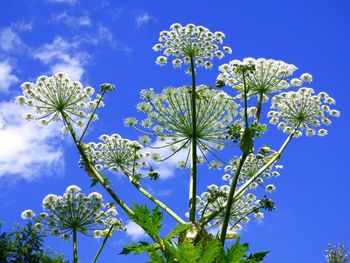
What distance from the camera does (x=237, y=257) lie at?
181 inches

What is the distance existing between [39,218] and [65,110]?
240cm

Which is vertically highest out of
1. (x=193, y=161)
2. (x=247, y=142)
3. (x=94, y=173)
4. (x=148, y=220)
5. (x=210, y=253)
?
(x=94, y=173)

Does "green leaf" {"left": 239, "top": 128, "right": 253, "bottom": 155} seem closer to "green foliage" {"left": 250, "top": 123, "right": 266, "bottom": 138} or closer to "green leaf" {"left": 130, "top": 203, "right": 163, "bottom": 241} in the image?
"green foliage" {"left": 250, "top": 123, "right": 266, "bottom": 138}

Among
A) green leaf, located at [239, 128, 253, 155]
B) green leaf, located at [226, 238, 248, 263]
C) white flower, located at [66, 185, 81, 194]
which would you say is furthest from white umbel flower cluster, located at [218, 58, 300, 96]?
green leaf, located at [226, 238, 248, 263]

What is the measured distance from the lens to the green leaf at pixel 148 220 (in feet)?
17.1

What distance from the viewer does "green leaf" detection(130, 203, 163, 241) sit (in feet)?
17.1

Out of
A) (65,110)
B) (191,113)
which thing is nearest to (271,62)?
(191,113)

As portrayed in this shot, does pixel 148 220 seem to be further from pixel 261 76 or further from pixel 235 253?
pixel 261 76

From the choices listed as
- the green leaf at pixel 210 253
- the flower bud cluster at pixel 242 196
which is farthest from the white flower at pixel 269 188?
the green leaf at pixel 210 253

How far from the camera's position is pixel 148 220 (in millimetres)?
5211

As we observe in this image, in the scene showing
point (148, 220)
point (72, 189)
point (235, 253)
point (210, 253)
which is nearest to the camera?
A: point (210, 253)

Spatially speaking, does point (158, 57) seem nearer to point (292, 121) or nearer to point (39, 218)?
point (292, 121)

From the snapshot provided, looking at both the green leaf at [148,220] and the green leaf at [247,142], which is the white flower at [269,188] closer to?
the green leaf at [247,142]

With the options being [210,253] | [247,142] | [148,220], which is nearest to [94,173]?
[247,142]
